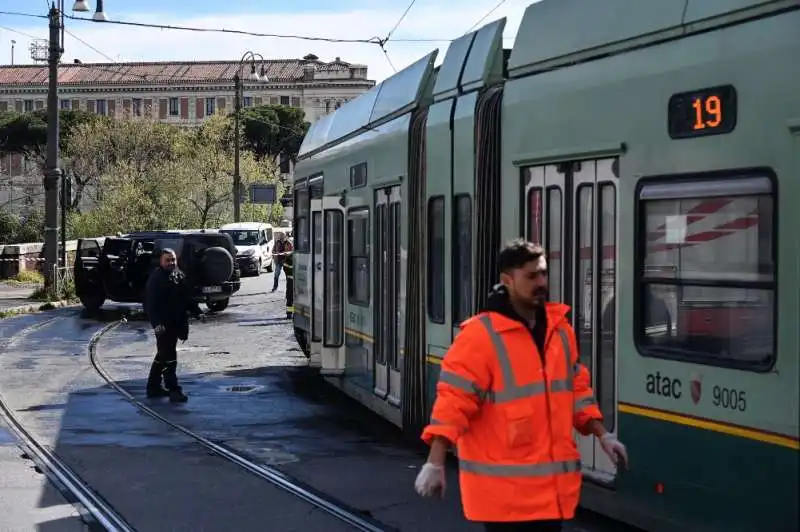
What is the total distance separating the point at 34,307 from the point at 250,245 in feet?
65.0

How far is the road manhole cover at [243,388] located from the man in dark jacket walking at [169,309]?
85 centimetres

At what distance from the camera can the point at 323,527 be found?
7.66 meters

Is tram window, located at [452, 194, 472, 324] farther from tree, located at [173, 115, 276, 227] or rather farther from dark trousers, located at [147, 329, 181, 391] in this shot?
tree, located at [173, 115, 276, 227]

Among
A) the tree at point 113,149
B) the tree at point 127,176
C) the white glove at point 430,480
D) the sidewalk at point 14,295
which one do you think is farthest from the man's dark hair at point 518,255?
the tree at point 113,149

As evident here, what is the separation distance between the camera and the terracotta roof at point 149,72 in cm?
12144

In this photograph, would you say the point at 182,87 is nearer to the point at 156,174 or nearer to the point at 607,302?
the point at 156,174

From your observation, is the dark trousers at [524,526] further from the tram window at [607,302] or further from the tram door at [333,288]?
the tram door at [333,288]

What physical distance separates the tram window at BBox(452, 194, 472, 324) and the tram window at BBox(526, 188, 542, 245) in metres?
1.03

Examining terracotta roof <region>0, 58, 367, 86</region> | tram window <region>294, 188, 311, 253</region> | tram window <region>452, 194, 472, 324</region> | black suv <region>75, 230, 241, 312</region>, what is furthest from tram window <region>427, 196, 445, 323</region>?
terracotta roof <region>0, 58, 367, 86</region>

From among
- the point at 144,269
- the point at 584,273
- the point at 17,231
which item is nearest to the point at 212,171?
the point at 17,231

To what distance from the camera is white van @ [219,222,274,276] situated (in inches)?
1843

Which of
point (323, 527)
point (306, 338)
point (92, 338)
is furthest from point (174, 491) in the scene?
point (92, 338)

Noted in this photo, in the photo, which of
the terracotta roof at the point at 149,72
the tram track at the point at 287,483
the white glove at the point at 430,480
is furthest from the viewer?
the terracotta roof at the point at 149,72

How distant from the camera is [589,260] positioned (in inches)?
278
